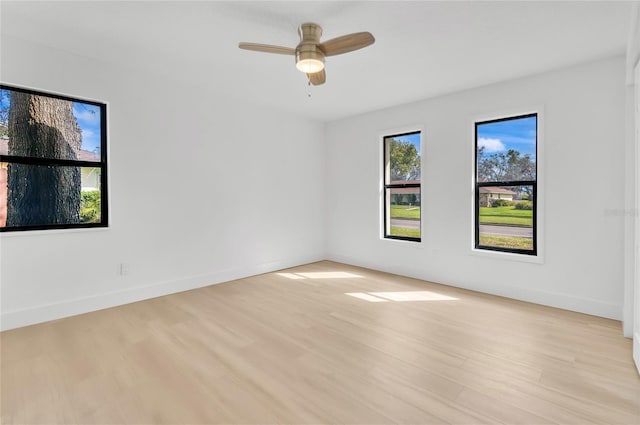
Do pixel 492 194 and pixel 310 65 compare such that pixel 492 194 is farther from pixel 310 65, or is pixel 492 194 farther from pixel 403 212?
pixel 310 65

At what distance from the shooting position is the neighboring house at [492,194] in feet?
12.3

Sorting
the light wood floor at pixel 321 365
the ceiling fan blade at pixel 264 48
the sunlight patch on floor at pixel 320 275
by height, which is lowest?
the light wood floor at pixel 321 365

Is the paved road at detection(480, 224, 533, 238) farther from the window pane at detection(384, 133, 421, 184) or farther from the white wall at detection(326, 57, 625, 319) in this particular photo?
the window pane at detection(384, 133, 421, 184)

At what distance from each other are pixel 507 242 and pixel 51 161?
16.7 feet

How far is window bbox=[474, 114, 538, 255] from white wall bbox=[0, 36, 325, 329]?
279cm

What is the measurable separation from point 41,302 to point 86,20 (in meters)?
2.54

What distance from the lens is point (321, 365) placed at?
7.20 feet

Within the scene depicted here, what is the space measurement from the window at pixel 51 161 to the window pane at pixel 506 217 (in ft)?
14.7

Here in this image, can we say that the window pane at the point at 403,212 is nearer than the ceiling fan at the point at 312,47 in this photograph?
No

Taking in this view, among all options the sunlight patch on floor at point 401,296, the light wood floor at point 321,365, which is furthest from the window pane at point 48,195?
the sunlight patch on floor at point 401,296

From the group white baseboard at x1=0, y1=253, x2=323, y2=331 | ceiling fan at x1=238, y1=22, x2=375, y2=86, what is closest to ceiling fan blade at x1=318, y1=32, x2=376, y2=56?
ceiling fan at x1=238, y1=22, x2=375, y2=86

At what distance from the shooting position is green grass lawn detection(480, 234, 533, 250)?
366 centimetres

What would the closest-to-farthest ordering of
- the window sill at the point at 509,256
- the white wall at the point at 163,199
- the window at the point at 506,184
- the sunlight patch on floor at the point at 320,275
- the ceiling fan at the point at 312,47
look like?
the ceiling fan at the point at 312,47 < the white wall at the point at 163,199 < the window sill at the point at 509,256 < the window at the point at 506,184 < the sunlight patch on floor at the point at 320,275

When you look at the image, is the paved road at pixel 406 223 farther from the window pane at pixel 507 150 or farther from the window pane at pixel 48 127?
the window pane at pixel 48 127
